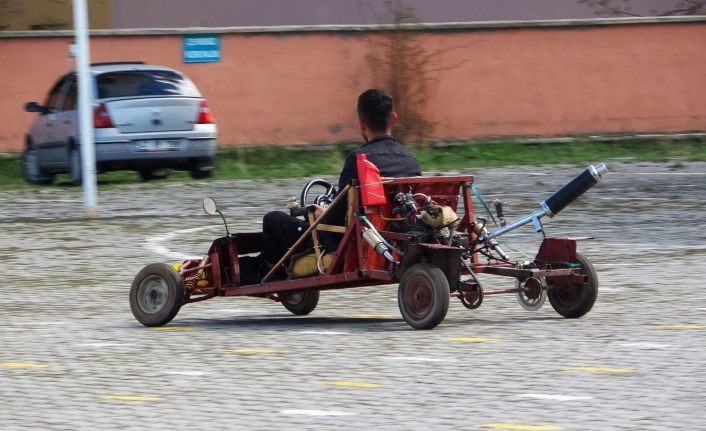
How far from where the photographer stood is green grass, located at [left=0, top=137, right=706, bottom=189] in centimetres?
2381

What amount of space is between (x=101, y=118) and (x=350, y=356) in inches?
516

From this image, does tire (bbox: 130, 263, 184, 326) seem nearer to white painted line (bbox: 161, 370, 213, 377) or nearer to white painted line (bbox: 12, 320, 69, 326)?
white painted line (bbox: 12, 320, 69, 326)

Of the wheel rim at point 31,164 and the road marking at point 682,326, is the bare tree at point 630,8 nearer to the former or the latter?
the wheel rim at point 31,164

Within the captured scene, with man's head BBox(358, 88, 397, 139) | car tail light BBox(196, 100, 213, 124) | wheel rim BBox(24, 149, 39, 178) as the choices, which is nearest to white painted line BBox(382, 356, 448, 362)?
man's head BBox(358, 88, 397, 139)

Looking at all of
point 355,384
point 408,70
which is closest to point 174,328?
point 355,384

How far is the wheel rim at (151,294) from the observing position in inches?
369

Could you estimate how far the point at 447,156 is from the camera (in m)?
25.9

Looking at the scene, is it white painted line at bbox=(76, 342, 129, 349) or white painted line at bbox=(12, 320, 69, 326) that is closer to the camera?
white painted line at bbox=(76, 342, 129, 349)

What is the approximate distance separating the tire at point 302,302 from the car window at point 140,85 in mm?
11417

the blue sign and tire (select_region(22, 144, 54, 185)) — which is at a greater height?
the blue sign

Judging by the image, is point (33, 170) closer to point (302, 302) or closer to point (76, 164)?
point (76, 164)

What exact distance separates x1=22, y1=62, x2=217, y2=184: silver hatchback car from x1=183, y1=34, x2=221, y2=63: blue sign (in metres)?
4.54

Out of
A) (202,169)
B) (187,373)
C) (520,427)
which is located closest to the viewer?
(520,427)

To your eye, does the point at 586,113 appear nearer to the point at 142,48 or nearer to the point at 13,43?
the point at 142,48
